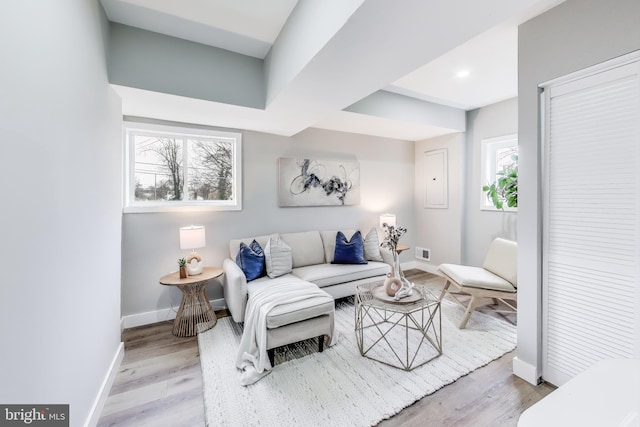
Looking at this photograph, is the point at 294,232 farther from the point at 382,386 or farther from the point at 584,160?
the point at 584,160

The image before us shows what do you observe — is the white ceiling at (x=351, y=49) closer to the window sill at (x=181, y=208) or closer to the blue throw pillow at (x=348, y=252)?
the window sill at (x=181, y=208)

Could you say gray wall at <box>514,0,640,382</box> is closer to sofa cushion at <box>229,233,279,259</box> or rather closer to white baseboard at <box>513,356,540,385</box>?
white baseboard at <box>513,356,540,385</box>

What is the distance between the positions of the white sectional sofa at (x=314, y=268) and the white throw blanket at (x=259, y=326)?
0.23m

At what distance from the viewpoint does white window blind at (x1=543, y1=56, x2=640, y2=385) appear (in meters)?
1.45

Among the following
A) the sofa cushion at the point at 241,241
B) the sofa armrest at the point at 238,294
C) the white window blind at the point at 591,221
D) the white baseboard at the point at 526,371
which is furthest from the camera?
the sofa cushion at the point at 241,241

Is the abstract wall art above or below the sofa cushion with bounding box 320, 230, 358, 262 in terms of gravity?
above

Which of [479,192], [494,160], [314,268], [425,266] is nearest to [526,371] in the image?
[314,268]

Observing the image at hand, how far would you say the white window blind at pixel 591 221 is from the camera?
1.45 meters

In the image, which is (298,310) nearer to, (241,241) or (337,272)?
(337,272)

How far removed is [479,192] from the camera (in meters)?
3.91

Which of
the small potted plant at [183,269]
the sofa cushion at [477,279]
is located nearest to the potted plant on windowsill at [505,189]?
the sofa cushion at [477,279]

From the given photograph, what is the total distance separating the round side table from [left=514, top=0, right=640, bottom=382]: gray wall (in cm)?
275

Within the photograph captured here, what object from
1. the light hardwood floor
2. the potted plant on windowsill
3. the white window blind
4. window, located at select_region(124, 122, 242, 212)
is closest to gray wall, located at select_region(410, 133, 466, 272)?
the potted plant on windowsill

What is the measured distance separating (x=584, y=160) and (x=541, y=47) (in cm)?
83
